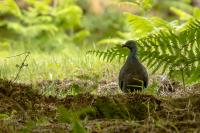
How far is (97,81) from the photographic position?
5.23m

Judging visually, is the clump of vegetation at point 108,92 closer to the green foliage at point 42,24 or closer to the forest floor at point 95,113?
the forest floor at point 95,113

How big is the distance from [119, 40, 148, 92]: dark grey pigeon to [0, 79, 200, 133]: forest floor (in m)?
0.73

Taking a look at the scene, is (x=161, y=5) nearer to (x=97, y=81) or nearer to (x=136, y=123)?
(x=97, y=81)

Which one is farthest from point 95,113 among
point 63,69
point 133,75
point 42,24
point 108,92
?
point 42,24

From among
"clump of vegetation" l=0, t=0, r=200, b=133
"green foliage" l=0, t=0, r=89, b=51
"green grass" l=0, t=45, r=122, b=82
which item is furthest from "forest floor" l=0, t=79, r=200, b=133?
"green foliage" l=0, t=0, r=89, b=51

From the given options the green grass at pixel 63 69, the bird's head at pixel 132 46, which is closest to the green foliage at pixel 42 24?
the green grass at pixel 63 69

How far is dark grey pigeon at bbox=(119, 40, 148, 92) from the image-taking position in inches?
165

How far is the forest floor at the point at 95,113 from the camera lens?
2691mm

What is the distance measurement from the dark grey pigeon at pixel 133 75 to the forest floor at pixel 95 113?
73cm

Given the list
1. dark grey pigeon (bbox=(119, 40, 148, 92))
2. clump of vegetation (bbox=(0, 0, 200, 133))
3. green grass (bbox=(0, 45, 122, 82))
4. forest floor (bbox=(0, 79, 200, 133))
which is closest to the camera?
forest floor (bbox=(0, 79, 200, 133))

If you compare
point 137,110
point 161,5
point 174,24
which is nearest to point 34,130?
point 137,110

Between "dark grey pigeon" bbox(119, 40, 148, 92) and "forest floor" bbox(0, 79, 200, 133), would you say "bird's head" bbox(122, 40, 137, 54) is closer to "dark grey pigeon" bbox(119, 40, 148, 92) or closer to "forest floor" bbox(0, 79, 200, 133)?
"dark grey pigeon" bbox(119, 40, 148, 92)

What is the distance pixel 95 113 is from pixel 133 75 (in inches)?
42.5

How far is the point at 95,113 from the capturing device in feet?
10.4
